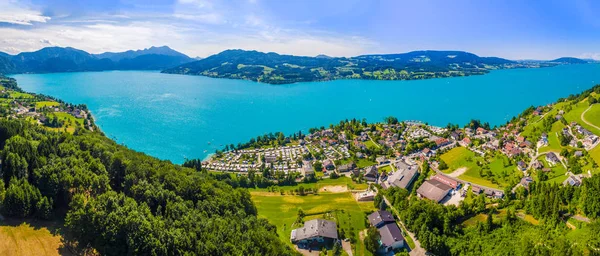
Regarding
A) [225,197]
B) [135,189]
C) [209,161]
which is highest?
[135,189]

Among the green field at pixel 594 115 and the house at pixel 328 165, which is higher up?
the green field at pixel 594 115

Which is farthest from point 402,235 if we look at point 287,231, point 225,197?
point 225,197

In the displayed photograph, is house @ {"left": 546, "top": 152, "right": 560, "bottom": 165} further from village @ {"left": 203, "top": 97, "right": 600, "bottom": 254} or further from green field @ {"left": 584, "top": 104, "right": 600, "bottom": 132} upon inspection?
green field @ {"left": 584, "top": 104, "right": 600, "bottom": 132}

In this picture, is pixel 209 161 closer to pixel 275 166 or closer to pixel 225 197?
pixel 275 166

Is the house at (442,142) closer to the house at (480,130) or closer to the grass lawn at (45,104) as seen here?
the house at (480,130)

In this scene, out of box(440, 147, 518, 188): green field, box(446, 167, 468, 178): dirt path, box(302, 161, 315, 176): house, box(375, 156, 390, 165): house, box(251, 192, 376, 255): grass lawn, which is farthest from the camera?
box(375, 156, 390, 165): house

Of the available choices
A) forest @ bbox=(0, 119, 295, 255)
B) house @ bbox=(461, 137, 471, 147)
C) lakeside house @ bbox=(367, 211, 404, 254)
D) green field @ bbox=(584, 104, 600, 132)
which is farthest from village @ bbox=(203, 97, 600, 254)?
forest @ bbox=(0, 119, 295, 255)

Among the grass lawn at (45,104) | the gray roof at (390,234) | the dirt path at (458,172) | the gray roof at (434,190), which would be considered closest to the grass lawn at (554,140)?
the dirt path at (458,172)
